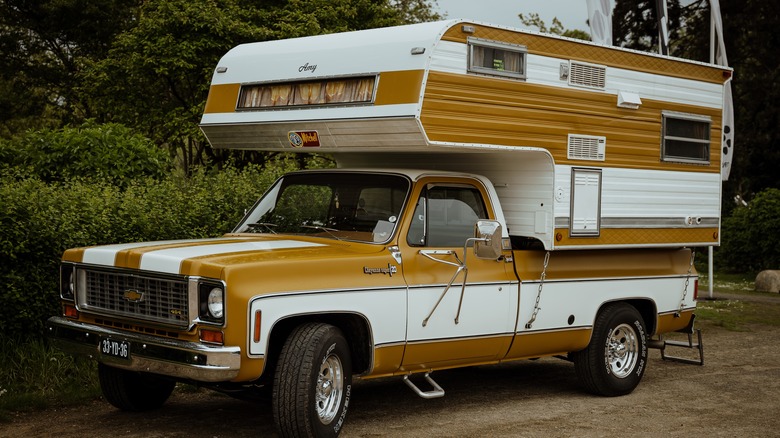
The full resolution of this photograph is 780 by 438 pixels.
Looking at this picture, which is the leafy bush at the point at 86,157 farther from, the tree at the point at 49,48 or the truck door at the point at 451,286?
the tree at the point at 49,48

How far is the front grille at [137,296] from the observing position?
6.80 m

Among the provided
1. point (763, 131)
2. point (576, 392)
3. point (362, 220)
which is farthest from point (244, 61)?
point (763, 131)

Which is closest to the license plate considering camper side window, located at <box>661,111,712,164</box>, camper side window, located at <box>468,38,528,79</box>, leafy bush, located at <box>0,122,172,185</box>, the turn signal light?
the turn signal light

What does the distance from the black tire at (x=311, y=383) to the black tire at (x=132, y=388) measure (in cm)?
147

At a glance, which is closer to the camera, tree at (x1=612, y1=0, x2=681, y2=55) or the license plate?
the license plate

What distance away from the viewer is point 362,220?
26.8 ft

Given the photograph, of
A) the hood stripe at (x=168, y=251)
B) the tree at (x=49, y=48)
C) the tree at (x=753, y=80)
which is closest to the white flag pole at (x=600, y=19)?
the hood stripe at (x=168, y=251)

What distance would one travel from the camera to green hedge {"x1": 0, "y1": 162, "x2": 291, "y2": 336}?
8734 millimetres

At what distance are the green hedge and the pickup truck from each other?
4.26 feet

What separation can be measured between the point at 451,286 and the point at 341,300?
1.16 m

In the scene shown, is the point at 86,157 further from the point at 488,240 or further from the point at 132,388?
the point at 488,240

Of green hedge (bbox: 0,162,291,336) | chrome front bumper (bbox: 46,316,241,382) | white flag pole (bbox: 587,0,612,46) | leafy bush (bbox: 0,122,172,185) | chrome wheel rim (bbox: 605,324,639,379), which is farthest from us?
white flag pole (bbox: 587,0,612,46)

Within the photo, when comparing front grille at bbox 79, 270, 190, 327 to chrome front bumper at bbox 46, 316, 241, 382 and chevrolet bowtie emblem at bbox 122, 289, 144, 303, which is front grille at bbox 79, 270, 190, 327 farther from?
chrome front bumper at bbox 46, 316, 241, 382

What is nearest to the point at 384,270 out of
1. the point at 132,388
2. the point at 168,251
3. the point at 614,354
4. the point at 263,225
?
the point at 263,225
